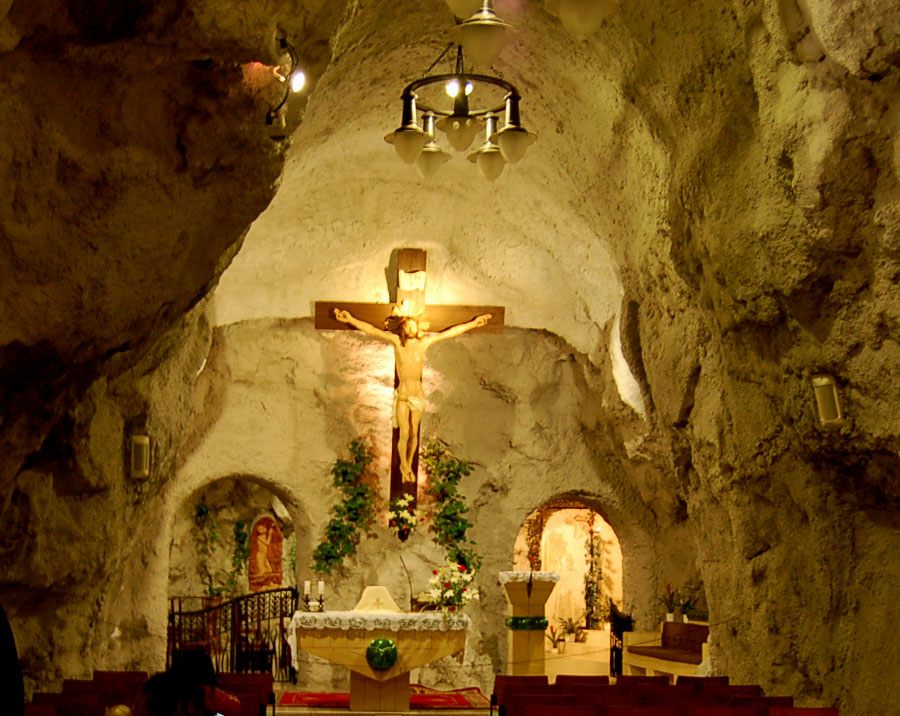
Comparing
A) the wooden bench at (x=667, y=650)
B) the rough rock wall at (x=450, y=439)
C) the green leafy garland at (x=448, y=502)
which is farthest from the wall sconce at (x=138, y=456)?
the wooden bench at (x=667, y=650)

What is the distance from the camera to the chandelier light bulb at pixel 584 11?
568 centimetres

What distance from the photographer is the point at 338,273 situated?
13.6m

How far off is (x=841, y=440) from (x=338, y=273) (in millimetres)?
7705

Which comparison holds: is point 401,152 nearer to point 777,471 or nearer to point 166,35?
point 166,35

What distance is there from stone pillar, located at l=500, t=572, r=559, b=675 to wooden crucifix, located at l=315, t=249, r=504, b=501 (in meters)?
1.77

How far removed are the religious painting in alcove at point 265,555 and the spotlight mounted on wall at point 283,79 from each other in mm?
12864

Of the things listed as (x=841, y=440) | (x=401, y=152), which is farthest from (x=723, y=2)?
(x=841, y=440)

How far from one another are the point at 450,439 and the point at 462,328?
157cm

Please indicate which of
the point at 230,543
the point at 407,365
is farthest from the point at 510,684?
the point at 230,543

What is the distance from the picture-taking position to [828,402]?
706cm

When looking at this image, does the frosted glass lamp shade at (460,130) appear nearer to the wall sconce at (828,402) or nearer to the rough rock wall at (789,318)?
the rough rock wall at (789,318)

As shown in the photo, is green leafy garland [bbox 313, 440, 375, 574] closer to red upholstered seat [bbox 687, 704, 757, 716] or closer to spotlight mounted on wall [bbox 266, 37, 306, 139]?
spotlight mounted on wall [bbox 266, 37, 306, 139]

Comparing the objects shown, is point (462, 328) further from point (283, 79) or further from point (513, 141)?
point (283, 79)

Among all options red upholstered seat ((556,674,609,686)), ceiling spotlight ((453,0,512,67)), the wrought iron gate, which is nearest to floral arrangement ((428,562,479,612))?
the wrought iron gate
